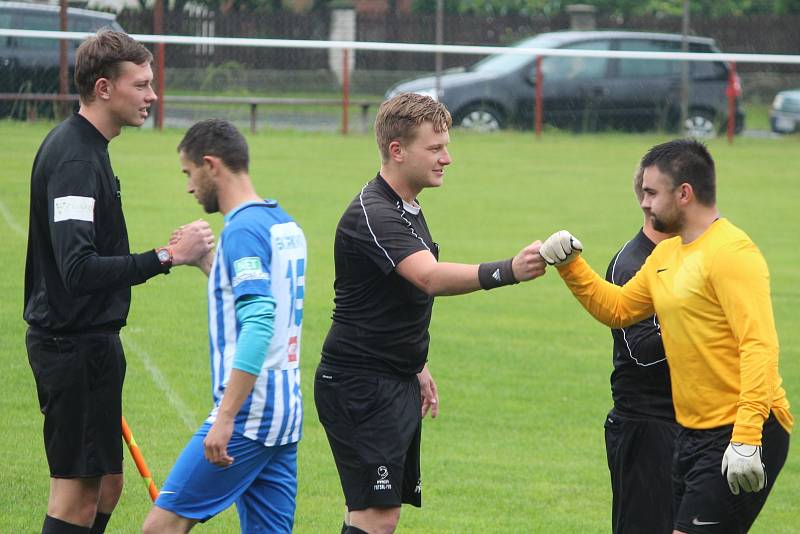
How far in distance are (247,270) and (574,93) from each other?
64.8 ft

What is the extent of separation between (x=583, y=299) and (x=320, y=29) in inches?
988

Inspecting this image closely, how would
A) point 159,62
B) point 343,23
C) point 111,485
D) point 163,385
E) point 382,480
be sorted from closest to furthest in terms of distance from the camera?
point 382,480
point 111,485
point 163,385
point 159,62
point 343,23

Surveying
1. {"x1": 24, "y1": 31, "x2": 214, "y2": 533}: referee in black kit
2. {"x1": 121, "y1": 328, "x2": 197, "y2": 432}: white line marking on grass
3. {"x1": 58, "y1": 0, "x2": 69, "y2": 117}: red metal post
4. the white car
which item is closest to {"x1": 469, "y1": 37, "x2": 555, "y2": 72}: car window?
the white car

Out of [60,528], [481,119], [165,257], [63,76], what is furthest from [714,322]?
[481,119]

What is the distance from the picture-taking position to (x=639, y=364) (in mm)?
5289

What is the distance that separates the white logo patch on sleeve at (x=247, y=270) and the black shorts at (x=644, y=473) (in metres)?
1.79

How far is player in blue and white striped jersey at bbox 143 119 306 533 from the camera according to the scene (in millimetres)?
4430

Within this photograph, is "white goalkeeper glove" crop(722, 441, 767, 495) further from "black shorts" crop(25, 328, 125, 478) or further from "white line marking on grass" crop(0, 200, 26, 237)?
"white line marking on grass" crop(0, 200, 26, 237)

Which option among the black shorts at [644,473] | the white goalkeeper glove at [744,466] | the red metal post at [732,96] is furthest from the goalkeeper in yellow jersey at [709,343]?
the red metal post at [732,96]

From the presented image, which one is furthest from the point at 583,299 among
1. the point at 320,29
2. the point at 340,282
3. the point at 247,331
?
the point at 320,29

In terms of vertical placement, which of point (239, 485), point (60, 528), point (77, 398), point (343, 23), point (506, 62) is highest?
point (343, 23)

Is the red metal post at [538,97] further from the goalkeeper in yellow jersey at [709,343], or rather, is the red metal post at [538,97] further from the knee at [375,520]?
the knee at [375,520]

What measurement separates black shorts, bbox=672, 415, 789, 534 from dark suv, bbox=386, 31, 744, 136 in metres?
18.7

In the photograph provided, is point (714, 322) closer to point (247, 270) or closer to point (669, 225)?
point (669, 225)
